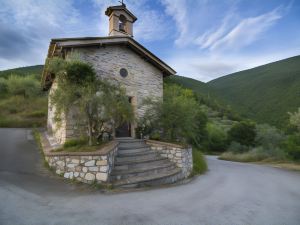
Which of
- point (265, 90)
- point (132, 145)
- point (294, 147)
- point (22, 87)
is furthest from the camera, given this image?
point (265, 90)

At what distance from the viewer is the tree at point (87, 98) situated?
812 centimetres

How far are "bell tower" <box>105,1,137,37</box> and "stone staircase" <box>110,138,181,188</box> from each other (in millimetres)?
6779

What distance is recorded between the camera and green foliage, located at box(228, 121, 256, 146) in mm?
30172

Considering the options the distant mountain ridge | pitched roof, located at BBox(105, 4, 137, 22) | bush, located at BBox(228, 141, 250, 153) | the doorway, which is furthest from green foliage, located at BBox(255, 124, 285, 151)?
pitched roof, located at BBox(105, 4, 137, 22)

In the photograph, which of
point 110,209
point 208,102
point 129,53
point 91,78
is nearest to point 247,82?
point 208,102

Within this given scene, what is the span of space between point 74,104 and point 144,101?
3.75 m

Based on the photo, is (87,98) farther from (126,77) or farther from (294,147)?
(294,147)

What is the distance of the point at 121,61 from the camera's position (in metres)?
11.9

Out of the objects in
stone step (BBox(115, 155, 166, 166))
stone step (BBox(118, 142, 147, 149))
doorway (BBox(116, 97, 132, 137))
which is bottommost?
stone step (BBox(115, 155, 166, 166))

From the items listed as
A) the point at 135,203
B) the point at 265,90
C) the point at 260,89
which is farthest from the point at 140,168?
the point at 260,89

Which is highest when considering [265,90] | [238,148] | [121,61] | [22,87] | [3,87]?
[265,90]

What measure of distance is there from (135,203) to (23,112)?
1936cm

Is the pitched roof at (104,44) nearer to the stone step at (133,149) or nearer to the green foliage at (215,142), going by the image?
the stone step at (133,149)

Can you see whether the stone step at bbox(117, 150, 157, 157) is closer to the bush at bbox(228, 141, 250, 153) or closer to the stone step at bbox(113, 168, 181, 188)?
the stone step at bbox(113, 168, 181, 188)
